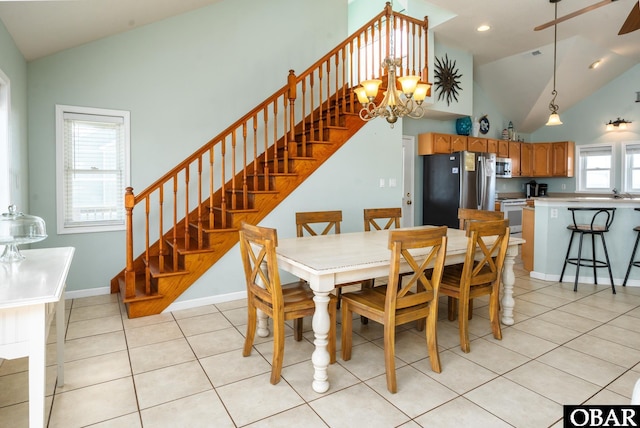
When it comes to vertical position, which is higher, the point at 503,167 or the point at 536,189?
the point at 503,167

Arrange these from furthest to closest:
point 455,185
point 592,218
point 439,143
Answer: point 439,143 < point 455,185 < point 592,218

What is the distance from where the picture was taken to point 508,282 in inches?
125

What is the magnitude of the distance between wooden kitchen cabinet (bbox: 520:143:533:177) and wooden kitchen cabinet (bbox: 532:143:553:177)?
10 centimetres

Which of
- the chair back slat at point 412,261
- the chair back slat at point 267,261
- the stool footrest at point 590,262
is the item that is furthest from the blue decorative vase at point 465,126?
the chair back slat at point 267,261

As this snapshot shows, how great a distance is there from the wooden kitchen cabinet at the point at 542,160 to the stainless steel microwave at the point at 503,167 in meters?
1.09

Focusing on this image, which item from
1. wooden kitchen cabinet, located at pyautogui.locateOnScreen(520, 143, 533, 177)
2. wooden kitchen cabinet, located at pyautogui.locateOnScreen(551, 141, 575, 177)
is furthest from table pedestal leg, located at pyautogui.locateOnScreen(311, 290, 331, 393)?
wooden kitchen cabinet, located at pyautogui.locateOnScreen(551, 141, 575, 177)

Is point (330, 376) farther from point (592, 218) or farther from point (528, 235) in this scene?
point (528, 235)

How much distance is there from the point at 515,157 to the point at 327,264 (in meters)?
7.16

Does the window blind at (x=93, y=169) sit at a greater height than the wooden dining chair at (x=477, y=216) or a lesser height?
greater

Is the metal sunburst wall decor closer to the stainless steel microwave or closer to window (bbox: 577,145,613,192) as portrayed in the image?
the stainless steel microwave

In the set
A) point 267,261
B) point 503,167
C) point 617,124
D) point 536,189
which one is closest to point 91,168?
point 267,261

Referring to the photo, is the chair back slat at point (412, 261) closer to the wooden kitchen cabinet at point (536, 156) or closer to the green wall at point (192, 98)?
the green wall at point (192, 98)

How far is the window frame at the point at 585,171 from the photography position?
24.9 feet

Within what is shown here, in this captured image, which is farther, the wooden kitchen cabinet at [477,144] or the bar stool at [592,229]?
the wooden kitchen cabinet at [477,144]
